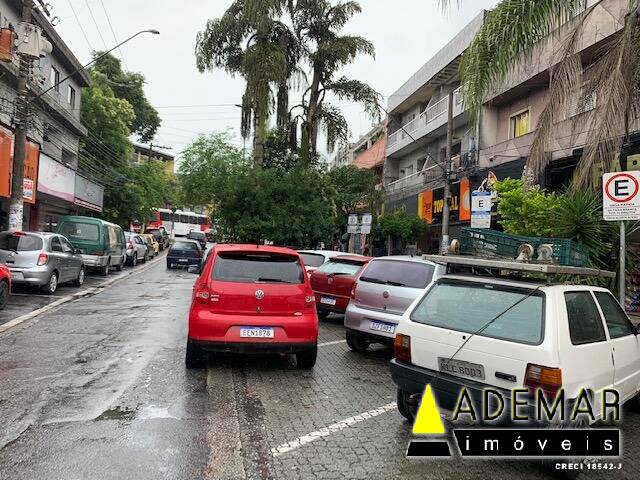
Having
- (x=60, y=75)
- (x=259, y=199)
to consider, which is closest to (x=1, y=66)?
(x=60, y=75)

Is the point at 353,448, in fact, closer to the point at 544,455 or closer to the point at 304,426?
the point at 304,426

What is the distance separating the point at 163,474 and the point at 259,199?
16.9 metres

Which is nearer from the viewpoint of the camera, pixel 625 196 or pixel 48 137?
pixel 625 196

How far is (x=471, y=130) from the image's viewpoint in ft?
47.9

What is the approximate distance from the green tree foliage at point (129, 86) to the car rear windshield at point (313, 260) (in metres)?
31.3

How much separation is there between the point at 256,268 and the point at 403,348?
2.66 metres

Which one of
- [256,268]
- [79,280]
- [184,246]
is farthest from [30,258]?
[184,246]

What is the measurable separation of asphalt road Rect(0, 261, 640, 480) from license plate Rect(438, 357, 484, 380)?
2.20ft

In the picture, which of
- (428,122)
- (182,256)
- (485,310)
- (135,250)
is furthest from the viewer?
(135,250)

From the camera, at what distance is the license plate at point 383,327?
805 cm

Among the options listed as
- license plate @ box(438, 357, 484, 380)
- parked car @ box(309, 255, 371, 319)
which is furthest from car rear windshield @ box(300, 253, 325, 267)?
license plate @ box(438, 357, 484, 380)

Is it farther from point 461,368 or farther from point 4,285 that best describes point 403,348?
point 4,285

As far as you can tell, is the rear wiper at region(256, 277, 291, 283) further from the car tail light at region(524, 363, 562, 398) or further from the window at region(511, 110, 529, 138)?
the window at region(511, 110, 529, 138)

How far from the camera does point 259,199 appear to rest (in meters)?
20.4
